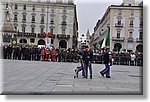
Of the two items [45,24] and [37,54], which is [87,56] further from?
[45,24]

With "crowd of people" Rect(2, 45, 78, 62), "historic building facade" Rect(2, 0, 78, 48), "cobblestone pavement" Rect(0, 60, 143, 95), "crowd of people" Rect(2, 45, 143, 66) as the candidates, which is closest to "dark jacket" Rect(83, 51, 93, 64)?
"cobblestone pavement" Rect(0, 60, 143, 95)

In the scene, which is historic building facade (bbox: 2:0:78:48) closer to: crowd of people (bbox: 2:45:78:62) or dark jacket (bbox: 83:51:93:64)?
crowd of people (bbox: 2:45:78:62)

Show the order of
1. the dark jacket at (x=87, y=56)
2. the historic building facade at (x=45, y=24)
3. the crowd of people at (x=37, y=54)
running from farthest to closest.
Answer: the historic building facade at (x=45, y=24) → the crowd of people at (x=37, y=54) → the dark jacket at (x=87, y=56)

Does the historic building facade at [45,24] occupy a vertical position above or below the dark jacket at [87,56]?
above

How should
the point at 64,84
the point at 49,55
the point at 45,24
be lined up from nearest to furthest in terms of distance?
the point at 64,84, the point at 49,55, the point at 45,24

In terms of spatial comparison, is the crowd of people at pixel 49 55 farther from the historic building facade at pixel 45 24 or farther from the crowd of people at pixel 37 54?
the historic building facade at pixel 45 24

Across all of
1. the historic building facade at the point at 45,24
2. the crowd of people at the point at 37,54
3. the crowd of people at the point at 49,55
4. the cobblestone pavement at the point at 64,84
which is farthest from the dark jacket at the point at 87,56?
the historic building facade at the point at 45,24

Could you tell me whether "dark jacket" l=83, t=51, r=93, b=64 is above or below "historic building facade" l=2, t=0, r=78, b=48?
below

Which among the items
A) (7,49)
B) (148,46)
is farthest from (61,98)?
(7,49)

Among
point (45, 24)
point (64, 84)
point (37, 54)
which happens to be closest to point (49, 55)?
point (37, 54)

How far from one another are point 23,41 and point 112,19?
64.2 ft

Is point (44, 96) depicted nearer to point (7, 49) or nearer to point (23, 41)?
point (7, 49)

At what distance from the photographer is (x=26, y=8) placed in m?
66.5

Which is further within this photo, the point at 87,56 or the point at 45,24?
the point at 45,24
